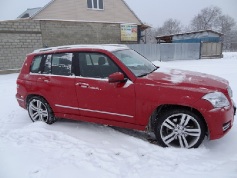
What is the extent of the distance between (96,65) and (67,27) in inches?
621

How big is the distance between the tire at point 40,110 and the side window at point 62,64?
2.45 ft

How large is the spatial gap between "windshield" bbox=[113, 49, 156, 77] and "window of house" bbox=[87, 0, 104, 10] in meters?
17.2

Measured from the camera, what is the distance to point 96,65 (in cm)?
397

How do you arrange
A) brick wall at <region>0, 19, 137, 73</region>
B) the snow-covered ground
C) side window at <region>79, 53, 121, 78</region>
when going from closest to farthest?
the snow-covered ground < side window at <region>79, 53, 121, 78</region> < brick wall at <region>0, 19, 137, 73</region>

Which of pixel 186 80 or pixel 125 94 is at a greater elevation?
pixel 186 80

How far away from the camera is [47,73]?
4.46m

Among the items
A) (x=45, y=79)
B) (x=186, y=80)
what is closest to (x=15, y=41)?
(x=45, y=79)

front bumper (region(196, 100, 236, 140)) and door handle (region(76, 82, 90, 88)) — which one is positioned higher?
door handle (region(76, 82, 90, 88))

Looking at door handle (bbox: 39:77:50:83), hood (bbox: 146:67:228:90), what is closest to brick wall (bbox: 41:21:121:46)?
door handle (bbox: 39:77:50:83)

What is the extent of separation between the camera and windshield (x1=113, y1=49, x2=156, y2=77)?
3.81m

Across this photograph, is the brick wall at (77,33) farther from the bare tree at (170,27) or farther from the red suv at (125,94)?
the bare tree at (170,27)

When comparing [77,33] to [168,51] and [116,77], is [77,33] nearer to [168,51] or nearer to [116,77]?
[168,51]

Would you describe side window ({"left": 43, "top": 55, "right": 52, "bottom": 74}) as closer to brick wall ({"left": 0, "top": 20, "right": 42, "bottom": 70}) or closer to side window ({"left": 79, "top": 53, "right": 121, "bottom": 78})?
side window ({"left": 79, "top": 53, "right": 121, "bottom": 78})

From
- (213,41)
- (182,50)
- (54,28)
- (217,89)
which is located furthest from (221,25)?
(217,89)
